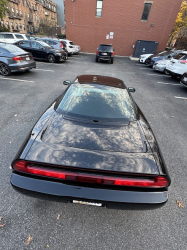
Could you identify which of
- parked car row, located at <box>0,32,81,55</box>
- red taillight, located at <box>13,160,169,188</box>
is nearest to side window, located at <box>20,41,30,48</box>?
parked car row, located at <box>0,32,81,55</box>

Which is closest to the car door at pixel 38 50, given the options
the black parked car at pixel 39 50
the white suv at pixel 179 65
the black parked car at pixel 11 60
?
the black parked car at pixel 39 50

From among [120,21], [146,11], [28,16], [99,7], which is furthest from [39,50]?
[28,16]

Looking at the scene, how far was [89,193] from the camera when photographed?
1450 mm

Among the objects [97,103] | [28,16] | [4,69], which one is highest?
[28,16]

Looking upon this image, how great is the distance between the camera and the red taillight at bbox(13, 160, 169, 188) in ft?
4.67

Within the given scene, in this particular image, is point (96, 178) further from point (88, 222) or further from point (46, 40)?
point (46, 40)

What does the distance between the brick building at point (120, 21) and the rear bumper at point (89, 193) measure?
22.7 meters

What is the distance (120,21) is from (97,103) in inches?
864

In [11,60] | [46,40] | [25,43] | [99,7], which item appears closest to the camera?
[11,60]

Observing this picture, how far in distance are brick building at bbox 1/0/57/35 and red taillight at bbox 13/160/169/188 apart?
35.8 m

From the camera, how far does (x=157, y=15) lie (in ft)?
59.4

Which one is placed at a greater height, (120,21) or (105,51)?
(120,21)

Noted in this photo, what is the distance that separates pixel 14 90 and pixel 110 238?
5.89 metres

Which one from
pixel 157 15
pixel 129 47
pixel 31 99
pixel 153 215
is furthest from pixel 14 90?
pixel 157 15
